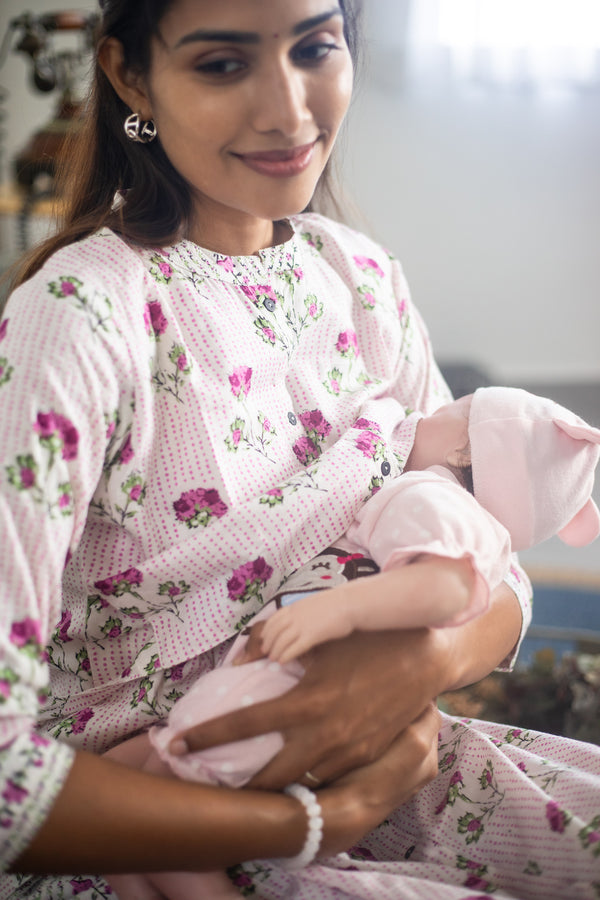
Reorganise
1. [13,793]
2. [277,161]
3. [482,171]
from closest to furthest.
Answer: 1. [13,793]
2. [277,161]
3. [482,171]

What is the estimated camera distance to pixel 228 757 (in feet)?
2.56

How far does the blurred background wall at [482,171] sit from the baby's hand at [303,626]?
2.81m

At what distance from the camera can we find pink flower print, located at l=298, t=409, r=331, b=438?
1.04m

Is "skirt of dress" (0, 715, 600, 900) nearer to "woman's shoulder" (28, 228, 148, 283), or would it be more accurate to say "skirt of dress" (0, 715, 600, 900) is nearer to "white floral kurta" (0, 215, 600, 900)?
"white floral kurta" (0, 215, 600, 900)

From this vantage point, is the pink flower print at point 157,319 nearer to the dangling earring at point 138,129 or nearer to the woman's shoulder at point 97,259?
the woman's shoulder at point 97,259

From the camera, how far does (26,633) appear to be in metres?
0.73

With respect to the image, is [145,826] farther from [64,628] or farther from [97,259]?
[97,259]

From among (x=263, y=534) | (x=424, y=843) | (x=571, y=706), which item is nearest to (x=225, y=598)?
(x=263, y=534)

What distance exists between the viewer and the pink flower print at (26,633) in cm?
72

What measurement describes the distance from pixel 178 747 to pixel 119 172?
0.62m

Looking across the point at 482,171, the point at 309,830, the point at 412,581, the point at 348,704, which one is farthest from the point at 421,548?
the point at 482,171

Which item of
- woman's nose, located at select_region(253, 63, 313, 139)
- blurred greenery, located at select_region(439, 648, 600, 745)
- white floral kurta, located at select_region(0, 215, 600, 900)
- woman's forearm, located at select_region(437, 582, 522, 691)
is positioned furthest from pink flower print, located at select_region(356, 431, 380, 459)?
blurred greenery, located at select_region(439, 648, 600, 745)

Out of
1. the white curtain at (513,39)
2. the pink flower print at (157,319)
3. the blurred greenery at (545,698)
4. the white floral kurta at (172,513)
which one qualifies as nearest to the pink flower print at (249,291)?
the white floral kurta at (172,513)

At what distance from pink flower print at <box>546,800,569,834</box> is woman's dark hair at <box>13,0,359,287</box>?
2.25 feet
